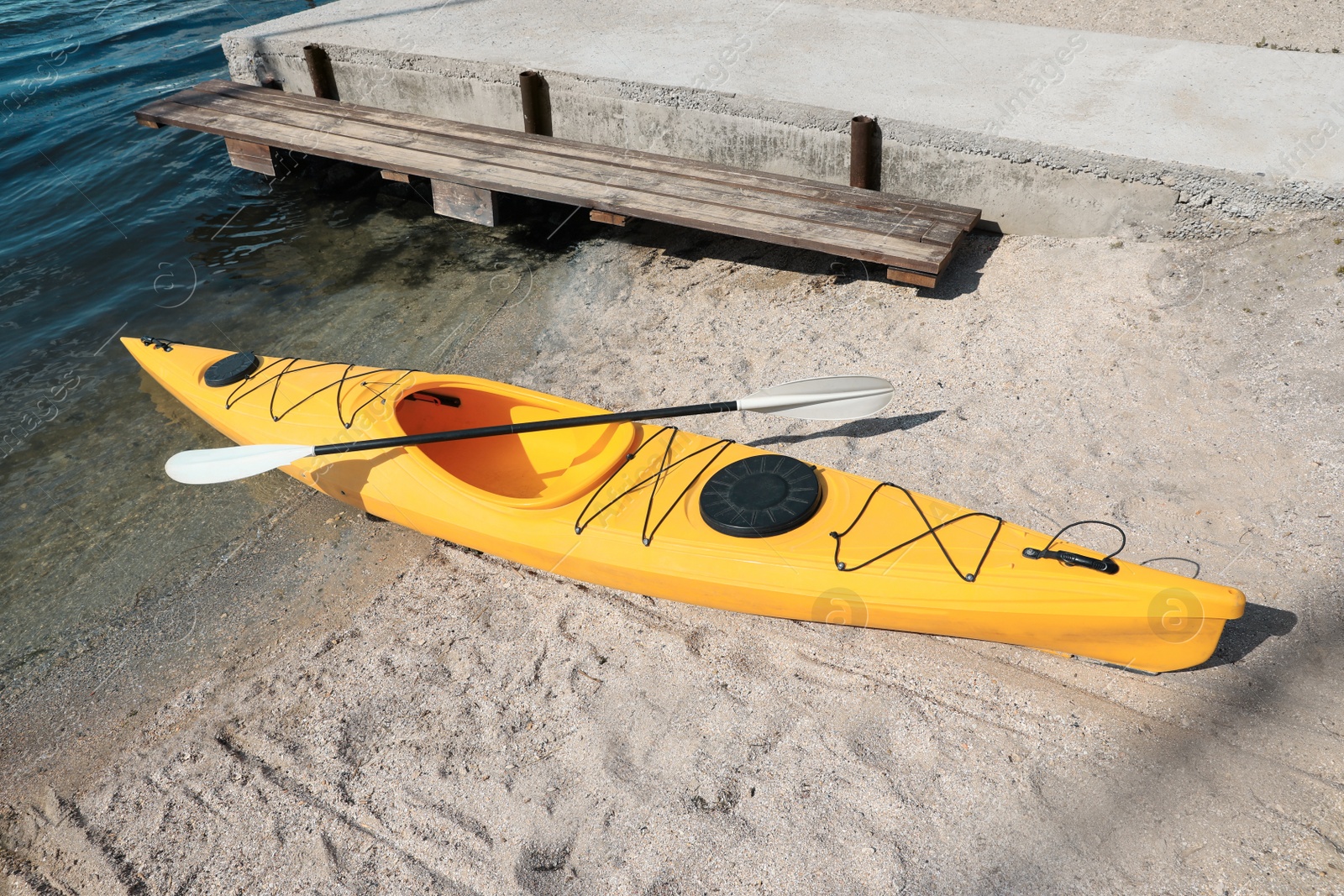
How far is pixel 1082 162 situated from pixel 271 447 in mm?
5330

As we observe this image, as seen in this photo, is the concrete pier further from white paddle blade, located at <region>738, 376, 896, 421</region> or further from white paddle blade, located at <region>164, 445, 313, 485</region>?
white paddle blade, located at <region>164, 445, 313, 485</region>

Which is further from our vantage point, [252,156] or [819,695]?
[252,156]

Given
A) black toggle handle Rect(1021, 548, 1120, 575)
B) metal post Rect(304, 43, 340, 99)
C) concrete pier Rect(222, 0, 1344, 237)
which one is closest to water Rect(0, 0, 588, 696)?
metal post Rect(304, 43, 340, 99)

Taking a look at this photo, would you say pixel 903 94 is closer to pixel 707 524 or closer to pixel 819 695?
pixel 707 524

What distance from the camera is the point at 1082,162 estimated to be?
18.5ft

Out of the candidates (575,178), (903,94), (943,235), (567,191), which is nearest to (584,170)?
(575,178)

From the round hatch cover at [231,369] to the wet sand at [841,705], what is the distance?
98 cm

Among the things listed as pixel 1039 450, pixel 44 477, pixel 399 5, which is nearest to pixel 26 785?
pixel 44 477

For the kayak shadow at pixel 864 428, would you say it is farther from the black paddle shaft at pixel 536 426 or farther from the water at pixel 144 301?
the water at pixel 144 301

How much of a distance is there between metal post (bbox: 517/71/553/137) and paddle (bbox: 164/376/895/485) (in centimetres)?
421

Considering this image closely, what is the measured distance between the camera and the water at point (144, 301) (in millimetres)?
4980

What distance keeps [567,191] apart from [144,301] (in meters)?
3.86

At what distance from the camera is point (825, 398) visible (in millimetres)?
4477

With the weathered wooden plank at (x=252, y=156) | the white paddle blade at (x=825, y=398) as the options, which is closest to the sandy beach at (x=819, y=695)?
the white paddle blade at (x=825, y=398)
